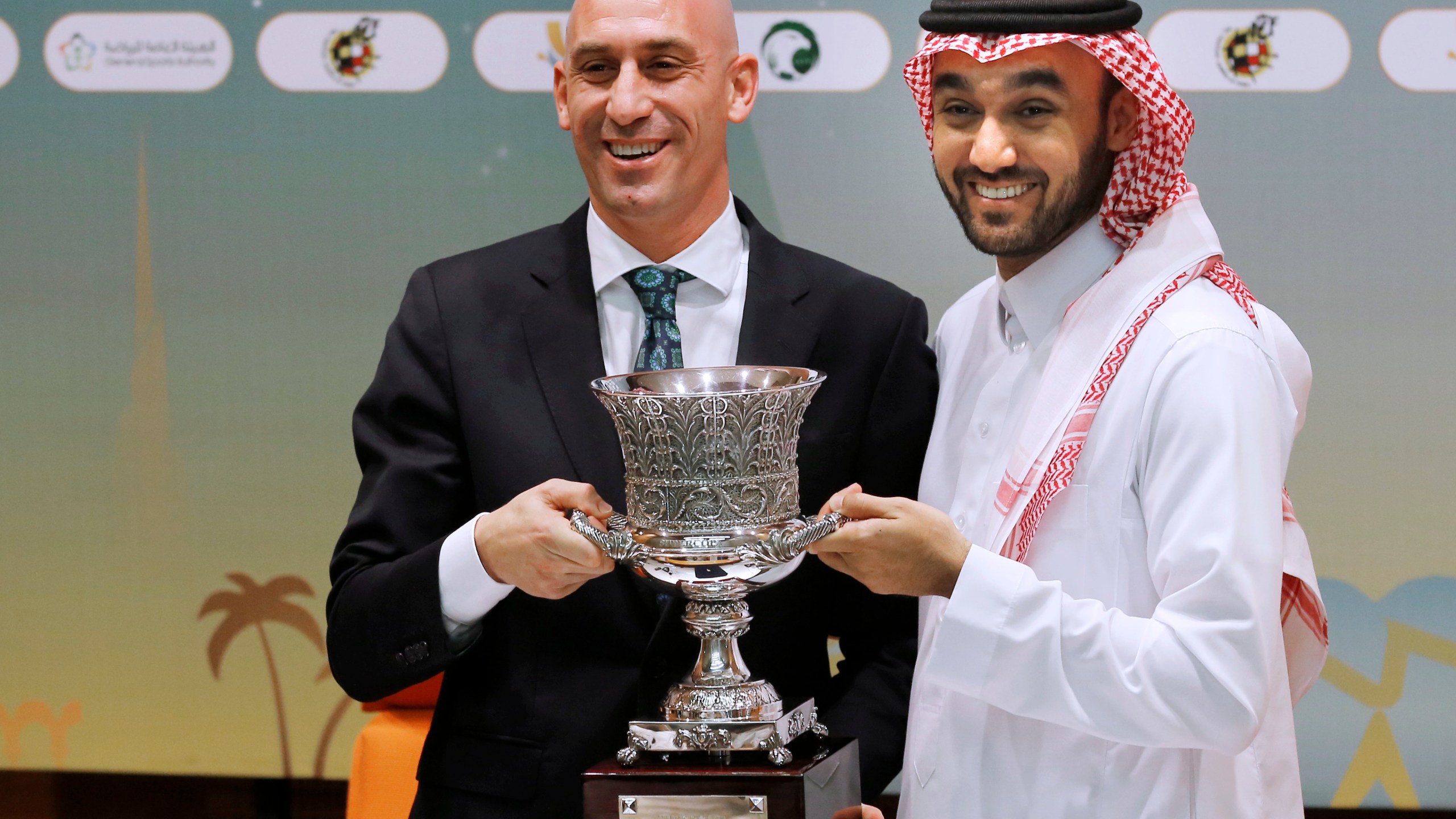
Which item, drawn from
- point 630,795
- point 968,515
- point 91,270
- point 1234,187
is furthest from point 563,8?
point 630,795

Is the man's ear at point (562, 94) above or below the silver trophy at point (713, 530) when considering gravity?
above

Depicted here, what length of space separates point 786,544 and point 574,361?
25.6 inches

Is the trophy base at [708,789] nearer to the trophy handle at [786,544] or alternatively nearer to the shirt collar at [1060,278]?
the trophy handle at [786,544]

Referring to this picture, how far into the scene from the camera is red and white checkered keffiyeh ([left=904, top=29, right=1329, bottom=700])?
1978 mm

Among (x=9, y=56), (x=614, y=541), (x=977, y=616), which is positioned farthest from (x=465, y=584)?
(x=9, y=56)

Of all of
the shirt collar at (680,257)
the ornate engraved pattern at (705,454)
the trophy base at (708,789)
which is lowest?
the trophy base at (708,789)

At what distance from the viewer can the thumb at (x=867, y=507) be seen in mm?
1896

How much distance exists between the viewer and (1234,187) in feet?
13.3

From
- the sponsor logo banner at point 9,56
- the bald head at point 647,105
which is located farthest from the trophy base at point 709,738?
the sponsor logo banner at point 9,56

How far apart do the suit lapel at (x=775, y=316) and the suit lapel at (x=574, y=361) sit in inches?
10.4

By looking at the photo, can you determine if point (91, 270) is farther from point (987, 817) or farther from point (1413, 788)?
point (1413, 788)

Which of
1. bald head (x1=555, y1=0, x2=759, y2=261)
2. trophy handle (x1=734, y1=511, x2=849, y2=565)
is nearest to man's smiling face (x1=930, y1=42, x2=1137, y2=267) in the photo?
bald head (x1=555, y1=0, x2=759, y2=261)

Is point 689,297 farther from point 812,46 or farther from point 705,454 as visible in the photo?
point 812,46

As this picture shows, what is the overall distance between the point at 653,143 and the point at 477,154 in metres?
1.98
